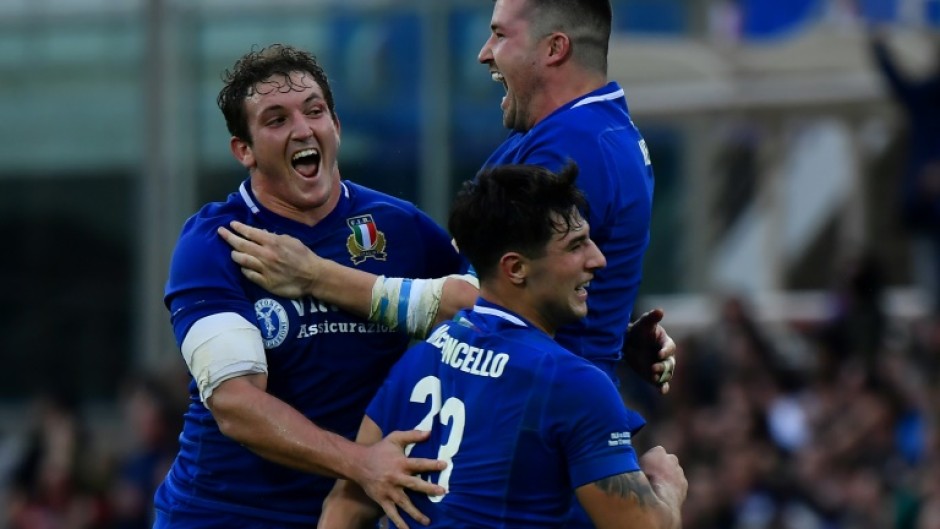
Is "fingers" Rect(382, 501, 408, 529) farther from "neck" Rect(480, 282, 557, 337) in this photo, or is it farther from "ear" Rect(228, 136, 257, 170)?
"ear" Rect(228, 136, 257, 170)

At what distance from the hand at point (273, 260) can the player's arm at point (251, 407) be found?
0.15m

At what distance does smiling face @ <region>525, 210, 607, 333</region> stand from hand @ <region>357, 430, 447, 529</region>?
0.44m

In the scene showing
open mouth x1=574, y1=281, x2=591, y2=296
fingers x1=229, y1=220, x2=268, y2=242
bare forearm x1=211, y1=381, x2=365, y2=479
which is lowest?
bare forearm x1=211, y1=381, x2=365, y2=479

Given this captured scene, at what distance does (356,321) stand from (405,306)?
6.8 inches

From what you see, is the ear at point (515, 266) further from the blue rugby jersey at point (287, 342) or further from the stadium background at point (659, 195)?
the stadium background at point (659, 195)

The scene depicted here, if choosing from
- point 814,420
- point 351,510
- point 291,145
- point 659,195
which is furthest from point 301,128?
point 659,195

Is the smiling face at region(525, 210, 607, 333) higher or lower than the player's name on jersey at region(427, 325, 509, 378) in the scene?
higher

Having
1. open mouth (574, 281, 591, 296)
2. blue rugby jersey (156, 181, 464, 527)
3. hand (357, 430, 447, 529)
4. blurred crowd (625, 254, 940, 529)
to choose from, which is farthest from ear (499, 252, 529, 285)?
blurred crowd (625, 254, 940, 529)

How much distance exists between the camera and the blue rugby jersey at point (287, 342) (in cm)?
557

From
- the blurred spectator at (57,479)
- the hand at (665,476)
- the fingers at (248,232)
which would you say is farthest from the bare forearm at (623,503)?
the blurred spectator at (57,479)

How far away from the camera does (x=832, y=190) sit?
17.9 m

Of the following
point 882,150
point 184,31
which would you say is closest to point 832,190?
point 882,150

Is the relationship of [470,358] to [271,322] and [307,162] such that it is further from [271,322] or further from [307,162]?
[307,162]

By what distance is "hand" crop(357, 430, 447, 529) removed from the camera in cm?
505
